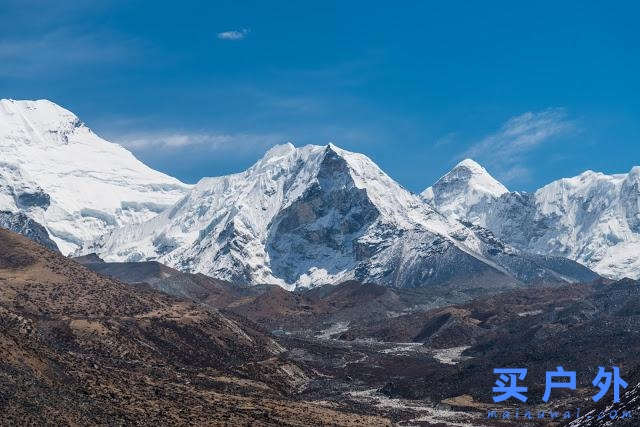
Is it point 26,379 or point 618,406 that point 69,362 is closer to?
point 26,379

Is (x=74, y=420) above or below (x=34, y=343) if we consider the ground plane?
below

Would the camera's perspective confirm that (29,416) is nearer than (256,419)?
Yes

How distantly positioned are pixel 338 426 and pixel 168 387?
36.3m

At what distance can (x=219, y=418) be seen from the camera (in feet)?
543

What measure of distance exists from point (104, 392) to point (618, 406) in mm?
85357

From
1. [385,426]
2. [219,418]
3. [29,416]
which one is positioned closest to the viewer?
[29,416]

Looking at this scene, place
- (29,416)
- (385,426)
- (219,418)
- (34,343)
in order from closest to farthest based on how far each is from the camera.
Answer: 1. (29,416)
2. (219,418)
3. (34,343)
4. (385,426)

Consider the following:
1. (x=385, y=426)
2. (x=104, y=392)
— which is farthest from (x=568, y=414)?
(x=104, y=392)

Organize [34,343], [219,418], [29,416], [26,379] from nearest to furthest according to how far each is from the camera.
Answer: [29,416]
[26,379]
[219,418]
[34,343]

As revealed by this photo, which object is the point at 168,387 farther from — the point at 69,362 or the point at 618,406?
the point at 618,406

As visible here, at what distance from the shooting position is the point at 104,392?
166 meters

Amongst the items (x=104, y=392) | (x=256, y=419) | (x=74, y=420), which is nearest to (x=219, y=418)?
(x=256, y=419)

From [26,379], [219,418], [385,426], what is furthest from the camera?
[385,426]

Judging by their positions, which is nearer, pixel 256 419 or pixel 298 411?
pixel 256 419
